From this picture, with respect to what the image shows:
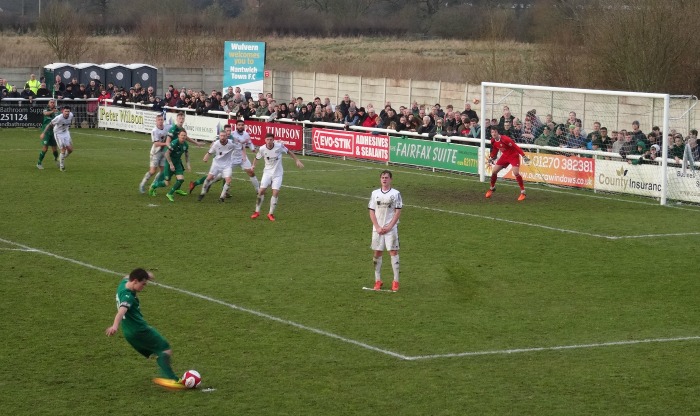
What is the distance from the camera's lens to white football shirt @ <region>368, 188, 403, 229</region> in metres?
17.9

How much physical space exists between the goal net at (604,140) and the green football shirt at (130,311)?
1898 cm

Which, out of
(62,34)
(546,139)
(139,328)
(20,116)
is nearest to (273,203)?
(546,139)

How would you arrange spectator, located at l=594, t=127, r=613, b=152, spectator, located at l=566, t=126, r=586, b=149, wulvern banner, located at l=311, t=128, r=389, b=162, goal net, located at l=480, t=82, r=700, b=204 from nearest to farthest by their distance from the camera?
goal net, located at l=480, t=82, r=700, b=204
spectator, located at l=594, t=127, r=613, b=152
spectator, located at l=566, t=126, r=586, b=149
wulvern banner, located at l=311, t=128, r=389, b=162

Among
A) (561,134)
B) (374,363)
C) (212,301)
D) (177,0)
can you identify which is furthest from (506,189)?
(177,0)

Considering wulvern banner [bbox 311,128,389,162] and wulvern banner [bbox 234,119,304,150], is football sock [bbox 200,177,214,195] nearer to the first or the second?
wulvern banner [bbox 311,128,389,162]

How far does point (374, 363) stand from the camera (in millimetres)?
14055

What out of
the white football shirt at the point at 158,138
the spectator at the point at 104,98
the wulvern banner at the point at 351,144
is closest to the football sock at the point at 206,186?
the white football shirt at the point at 158,138

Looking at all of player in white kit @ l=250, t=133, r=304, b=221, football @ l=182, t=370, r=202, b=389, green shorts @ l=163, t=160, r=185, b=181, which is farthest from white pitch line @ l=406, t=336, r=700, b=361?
green shorts @ l=163, t=160, r=185, b=181

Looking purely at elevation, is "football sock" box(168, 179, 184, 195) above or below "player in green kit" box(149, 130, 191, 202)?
below

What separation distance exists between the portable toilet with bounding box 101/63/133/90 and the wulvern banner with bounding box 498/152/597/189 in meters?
26.0

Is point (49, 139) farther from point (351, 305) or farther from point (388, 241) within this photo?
point (351, 305)

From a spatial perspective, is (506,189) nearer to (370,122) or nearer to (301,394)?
(370,122)

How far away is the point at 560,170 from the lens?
106 feet

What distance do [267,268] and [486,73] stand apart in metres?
31.2
